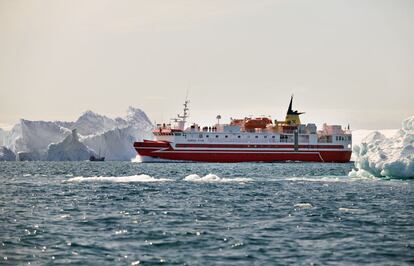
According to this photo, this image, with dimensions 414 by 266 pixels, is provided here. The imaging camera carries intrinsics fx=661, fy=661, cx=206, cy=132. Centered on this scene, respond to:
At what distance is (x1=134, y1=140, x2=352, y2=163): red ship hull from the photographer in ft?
350

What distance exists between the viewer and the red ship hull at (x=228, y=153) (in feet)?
350

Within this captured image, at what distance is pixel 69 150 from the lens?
412ft

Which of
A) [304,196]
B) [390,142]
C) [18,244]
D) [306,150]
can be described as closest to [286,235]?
[18,244]

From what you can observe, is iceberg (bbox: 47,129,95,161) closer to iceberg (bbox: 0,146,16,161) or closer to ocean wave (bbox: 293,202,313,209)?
iceberg (bbox: 0,146,16,161)

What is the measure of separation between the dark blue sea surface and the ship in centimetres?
6647

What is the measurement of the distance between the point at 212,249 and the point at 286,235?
138 inches

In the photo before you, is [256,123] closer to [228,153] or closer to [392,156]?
[228,153]

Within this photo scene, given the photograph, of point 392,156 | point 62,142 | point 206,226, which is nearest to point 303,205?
point 206,226

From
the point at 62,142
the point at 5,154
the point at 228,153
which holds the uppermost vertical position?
the point at 62,142

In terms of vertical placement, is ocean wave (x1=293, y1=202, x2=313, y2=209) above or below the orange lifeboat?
below

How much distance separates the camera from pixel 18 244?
21016 mm

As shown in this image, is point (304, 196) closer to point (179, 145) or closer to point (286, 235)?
point (286, 235)

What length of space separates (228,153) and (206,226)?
83997 mm

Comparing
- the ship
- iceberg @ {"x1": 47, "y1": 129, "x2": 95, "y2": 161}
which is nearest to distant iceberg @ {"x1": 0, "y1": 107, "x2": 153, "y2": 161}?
iceberg @ {"x1": 47, "y1": 129, "x2": 95, "y2": 161}
